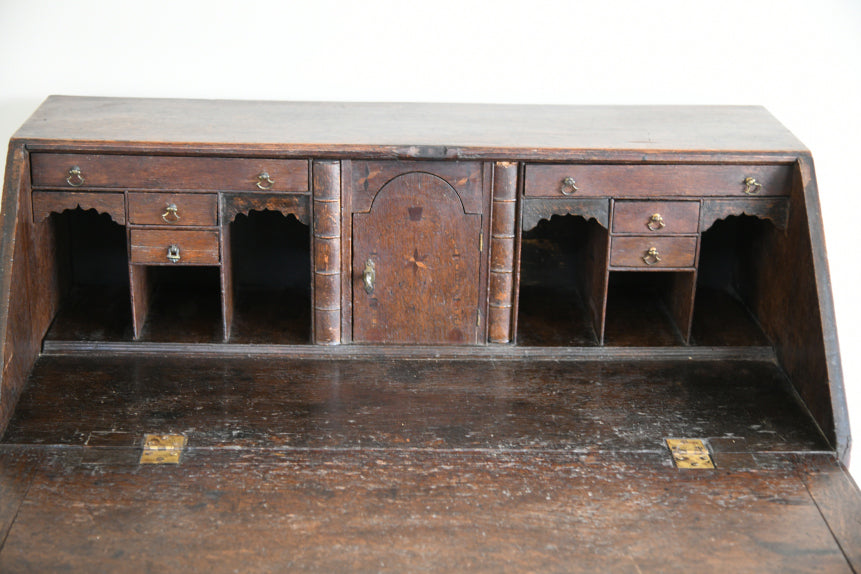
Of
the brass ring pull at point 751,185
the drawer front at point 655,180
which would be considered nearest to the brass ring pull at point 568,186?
the drawer front at point 655,180

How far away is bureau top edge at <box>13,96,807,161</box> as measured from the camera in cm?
296

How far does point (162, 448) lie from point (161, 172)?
74 cm

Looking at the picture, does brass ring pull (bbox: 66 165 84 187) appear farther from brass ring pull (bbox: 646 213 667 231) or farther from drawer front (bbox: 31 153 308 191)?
brass ring pull (bbox: 646 213 667 231)

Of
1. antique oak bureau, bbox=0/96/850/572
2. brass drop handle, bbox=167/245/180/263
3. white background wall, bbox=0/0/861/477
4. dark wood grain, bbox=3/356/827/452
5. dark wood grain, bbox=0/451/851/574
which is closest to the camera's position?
dark wood grain, bbox=0/451/851/574

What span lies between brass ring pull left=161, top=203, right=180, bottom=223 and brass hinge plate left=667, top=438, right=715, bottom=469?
1.42m

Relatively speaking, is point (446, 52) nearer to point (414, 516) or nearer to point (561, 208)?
point (561, 208)

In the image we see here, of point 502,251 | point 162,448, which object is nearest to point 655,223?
point 502,251

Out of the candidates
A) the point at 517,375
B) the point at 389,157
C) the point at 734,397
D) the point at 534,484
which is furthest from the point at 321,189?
the point at 734,397

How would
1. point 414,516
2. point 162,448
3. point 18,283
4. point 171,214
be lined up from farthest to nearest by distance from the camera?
point 171,214
point 18,283
point 162,448
point 414,516

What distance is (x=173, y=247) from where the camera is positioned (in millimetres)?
3062

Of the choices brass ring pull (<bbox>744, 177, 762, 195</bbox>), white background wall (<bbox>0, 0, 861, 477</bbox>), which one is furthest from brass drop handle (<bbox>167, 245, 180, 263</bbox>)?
brass ring pull (<bbox>744, 177, 762, 195</bbox>)

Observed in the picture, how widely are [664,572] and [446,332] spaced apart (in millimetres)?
1041

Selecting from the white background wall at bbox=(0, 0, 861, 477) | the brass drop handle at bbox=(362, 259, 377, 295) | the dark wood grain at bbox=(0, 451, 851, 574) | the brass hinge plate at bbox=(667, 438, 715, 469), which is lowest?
the dark wood grain at bbox=(0, 451, 851, 574)

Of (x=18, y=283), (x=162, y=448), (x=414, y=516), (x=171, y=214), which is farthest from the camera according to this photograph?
(x=171, y=214)
